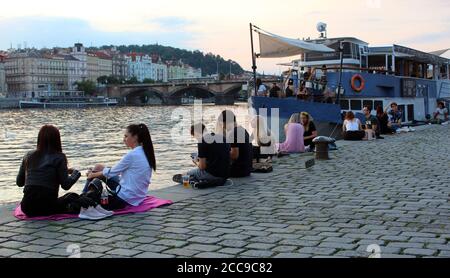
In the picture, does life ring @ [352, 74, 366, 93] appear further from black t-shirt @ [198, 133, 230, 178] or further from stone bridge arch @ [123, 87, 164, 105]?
stone bridge arch @ [123, 87, 164, 105]

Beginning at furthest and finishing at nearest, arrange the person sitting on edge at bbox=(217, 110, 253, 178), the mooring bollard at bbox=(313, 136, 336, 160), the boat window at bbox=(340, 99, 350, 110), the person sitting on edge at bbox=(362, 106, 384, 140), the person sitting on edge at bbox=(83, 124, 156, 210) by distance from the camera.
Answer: the boat window at bbox=(340, 99, 350, 110)
the person sitting on edge at bbox=(362, 106, 384, 140)
the mooring bollard at bbox=(313, 136, 336, 160)
the person sitting on edge at bbox=(217, 110, 253, 178)
the person sitting on edge at bbox=(83, 124, 156, 210)

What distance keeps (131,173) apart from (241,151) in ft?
10.5

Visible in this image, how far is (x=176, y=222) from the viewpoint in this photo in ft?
22.9

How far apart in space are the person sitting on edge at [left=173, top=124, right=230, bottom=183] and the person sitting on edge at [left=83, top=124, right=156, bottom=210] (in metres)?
1.49

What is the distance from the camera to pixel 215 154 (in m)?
9.36

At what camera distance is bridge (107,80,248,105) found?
395 ft

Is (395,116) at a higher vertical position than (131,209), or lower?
higher

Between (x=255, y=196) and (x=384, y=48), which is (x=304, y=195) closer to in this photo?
(x=255, y=196)

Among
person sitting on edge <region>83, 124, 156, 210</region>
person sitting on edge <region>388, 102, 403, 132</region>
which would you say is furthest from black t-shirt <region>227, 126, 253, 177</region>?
person sitting on edge <region>388, 102, 403, 132</region>

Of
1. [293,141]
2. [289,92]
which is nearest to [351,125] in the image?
[289,92]

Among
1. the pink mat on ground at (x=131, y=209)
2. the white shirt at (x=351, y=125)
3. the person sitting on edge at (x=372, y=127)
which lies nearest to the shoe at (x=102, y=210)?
the pink mat on ground at (x=131, y=209)

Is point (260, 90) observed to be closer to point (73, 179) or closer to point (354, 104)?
point (354, 104)
